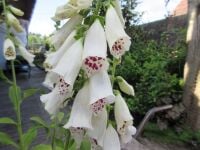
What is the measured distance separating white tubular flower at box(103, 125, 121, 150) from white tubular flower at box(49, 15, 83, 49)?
0.24 m

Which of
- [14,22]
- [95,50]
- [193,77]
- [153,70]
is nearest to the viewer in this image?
[95,50]

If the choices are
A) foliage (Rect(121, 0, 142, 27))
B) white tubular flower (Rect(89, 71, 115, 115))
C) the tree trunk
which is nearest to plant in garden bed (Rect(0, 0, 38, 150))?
white tubular flower (Rect(89, 71, 115, 115))

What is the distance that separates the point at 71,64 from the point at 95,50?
0.22ft

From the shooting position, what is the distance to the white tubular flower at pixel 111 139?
2.94 feet

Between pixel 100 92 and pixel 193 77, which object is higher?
pixel 100 92

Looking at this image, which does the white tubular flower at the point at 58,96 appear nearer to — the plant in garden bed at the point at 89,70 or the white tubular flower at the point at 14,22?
the plant in garden bed at the point at 89,70

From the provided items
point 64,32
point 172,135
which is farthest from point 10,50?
point 172,135

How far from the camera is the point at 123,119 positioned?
889 mm

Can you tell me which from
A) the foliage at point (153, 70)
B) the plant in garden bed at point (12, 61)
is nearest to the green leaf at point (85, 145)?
the plant in garden bed at point (12, 61)

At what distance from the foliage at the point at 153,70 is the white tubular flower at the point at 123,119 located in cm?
340

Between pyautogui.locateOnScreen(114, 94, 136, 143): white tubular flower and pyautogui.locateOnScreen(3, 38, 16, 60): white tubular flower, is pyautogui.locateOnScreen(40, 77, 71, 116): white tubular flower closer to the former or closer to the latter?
pyautogui.locateOnScreen(114, 94, 136, 143): white tubular flower

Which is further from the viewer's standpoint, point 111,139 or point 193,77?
point 193,77

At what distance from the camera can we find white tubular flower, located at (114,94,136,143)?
888 millimetres

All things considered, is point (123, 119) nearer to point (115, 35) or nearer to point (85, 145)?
point (85, 145)
